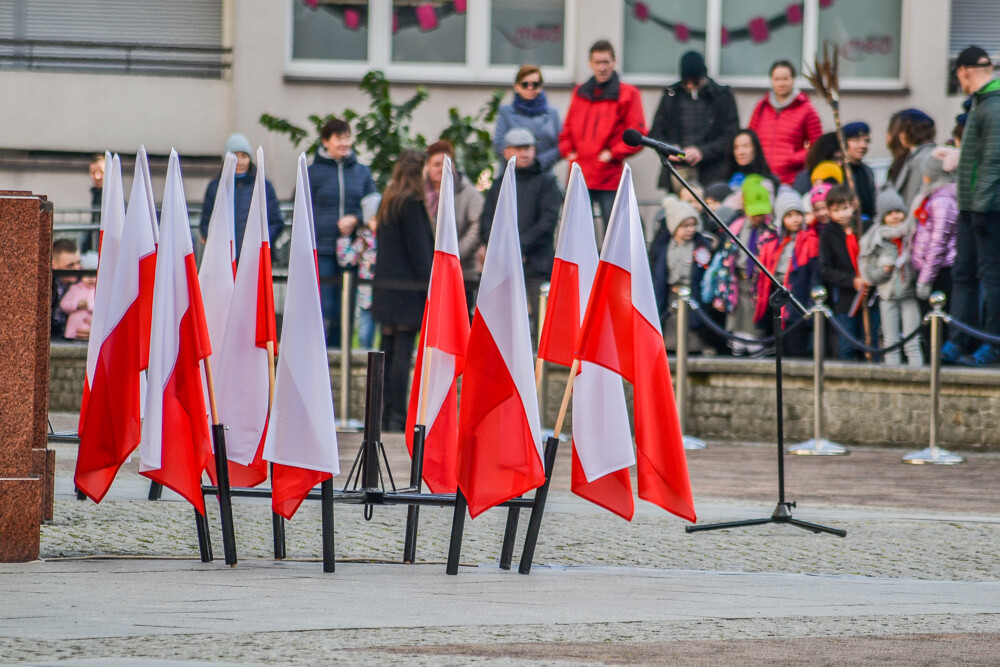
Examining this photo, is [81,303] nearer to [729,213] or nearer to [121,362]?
[729,213]

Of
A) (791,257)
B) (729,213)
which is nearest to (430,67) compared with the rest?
(729,213)

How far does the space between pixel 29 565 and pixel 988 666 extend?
4.03 meters

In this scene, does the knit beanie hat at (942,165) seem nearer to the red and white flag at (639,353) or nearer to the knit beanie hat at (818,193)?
the knit beanie hat at (818,193)

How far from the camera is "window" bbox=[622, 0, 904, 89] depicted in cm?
2138

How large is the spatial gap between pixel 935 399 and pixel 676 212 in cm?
286

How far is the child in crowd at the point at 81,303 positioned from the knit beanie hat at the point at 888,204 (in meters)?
7.04

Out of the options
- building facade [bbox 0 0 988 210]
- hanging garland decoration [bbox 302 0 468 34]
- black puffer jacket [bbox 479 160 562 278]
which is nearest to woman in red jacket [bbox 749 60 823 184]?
black puffer jacket [bbox 479 160 562 278]

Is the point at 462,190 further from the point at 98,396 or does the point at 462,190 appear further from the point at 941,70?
the point at 941,70

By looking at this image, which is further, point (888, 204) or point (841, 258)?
point (841, 258)

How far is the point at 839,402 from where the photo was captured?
1446 centimetres

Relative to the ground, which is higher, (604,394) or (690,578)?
(604,394)

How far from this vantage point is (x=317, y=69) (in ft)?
70.3

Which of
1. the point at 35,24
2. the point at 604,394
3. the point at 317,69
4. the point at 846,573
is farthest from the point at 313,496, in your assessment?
the point at 35,24

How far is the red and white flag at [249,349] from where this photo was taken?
25.7ft
